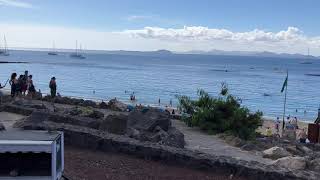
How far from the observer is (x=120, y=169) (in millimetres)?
10125

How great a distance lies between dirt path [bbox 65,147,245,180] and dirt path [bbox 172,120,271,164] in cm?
354

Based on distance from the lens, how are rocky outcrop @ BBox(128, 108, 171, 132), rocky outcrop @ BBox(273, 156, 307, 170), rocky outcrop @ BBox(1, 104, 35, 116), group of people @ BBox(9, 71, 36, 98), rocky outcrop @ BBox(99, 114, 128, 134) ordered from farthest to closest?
1. group of people @ BBox(9, 71, 36, 98)
2. rocky outcrop @ BBox(1, 104, 35, 116)
3. rocky outcrop @ BBox(128, 108, 171, 132)
4. rocky outcrop @ BBox(99, 114, 128, 134)
5. rocky outcrop @ BBox(273, 156, 307, 170)

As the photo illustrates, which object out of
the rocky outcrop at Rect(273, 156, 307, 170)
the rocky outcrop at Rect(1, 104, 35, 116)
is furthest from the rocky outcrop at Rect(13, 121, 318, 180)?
the rocky outcrop at Rect(1, 104, 35, 116)

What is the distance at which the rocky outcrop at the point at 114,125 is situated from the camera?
14.9 metres

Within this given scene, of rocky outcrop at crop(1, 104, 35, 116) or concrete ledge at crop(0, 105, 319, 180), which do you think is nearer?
concrete ledge at crop(0, 105, 319, 180)

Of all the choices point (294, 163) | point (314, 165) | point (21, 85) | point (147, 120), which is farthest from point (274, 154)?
point (21, 85)

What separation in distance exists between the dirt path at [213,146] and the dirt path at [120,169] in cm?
354

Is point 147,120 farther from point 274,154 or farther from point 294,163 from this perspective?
point 294,163

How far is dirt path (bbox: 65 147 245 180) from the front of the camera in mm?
9562

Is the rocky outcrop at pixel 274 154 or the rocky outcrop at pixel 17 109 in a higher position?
the rocky outcrop at pixel 17 109

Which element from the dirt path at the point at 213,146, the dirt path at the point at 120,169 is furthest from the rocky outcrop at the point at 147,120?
the dirt path at the point at 120,169

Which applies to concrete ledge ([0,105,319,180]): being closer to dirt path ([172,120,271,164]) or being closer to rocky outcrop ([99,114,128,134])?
rocky outcrop ([99,114,128,134])

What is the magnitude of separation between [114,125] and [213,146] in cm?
294

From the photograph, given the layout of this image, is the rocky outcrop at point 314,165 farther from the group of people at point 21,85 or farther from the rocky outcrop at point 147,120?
the group of people at point 21,85
